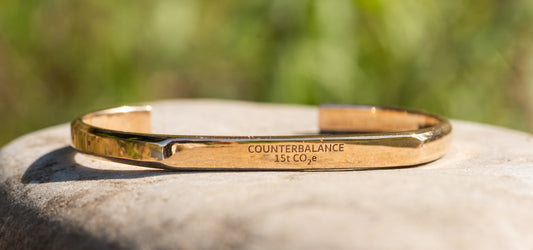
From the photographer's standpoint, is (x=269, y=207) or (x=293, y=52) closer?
(x=269, y=207)

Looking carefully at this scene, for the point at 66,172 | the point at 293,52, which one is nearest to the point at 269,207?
the point at 66,172

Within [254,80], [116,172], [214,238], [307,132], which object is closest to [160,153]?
[116,172]

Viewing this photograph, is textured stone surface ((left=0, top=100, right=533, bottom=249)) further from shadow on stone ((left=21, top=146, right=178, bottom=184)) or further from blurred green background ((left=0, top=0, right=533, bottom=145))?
blurred green background ((left=0, top=0, right=533, bottom=145))

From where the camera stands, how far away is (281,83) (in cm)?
217

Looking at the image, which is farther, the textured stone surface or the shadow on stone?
the shadow on stone

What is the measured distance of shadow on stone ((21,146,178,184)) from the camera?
74 cm

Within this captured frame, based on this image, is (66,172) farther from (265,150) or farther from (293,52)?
(293,52)

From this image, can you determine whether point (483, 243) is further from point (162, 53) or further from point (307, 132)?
point (162, 53)

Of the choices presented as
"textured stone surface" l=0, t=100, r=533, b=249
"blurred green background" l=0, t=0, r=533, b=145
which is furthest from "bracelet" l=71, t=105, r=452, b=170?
"blurred green background" l=0, t=0, r=533, b=145

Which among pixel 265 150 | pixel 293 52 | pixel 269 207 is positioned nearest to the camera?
pixel 269 207

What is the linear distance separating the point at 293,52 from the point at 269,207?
1653mm

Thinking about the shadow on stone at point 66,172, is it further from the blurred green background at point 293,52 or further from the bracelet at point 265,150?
the blurred green background at point 293,52

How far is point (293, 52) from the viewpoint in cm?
215

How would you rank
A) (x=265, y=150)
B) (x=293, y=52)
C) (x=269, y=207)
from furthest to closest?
(x=293, y=52)
(x=265, y=150)
(x=269, y=207)
